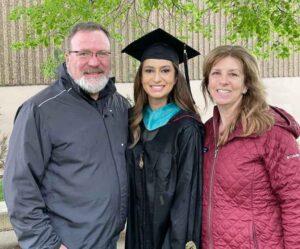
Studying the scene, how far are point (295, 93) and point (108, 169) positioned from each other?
13.9 m

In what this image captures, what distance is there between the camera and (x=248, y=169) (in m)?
2.75

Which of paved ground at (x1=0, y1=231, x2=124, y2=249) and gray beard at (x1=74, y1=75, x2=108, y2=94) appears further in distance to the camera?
paved ground at (x1=0, y1=231, x2=124, y2=249)

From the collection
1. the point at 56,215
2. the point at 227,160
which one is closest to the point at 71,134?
the point at 56,215

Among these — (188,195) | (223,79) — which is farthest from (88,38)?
(188,195)

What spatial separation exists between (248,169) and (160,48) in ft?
3.79

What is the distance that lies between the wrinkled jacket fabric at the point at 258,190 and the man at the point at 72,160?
26.7 inches

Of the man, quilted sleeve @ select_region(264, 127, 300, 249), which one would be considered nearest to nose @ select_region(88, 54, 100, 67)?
the man

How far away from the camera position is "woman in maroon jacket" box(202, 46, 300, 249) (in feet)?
8.82

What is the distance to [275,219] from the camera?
9.07 ft

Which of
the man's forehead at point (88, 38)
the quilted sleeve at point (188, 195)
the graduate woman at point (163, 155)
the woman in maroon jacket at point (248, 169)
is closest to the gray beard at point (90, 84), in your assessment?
the man's forehead at point (88, 38)

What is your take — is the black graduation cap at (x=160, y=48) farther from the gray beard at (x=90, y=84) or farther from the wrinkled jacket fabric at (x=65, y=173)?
the wrinkled jacket fabric at (x=65, y=173)

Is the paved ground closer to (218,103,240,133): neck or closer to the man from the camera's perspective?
the man

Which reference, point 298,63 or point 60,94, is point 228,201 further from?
point 298,63

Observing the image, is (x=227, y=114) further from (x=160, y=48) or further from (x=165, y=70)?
(x=160, y=48)
